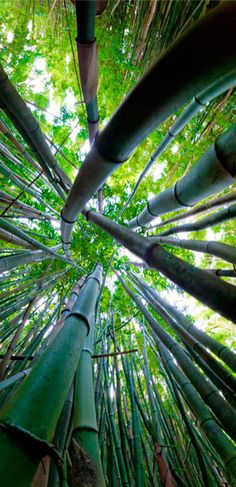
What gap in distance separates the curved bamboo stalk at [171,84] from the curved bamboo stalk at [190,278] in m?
0.30

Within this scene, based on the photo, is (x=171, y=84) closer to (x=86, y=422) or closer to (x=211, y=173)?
(x=211, y=173)

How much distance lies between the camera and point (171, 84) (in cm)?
51

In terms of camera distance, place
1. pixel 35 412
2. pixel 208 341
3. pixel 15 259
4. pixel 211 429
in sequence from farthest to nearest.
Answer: pixel 15 259
pixel 208 341
pixel 211 429
pixel 35 412

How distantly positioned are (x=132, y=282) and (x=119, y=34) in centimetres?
267

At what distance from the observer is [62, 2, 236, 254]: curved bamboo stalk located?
452mm

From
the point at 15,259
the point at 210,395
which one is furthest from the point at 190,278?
the point at 15,259

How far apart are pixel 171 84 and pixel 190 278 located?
0.43 meters

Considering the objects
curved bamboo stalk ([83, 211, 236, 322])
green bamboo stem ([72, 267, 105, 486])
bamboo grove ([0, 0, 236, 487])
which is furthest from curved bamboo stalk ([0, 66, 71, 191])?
green bamboo stem ([72, 267, 105, 486])

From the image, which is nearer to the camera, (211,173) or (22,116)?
(211,173)

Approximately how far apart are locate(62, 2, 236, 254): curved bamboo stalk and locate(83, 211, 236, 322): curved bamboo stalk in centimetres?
30

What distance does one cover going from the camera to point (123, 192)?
3816mm

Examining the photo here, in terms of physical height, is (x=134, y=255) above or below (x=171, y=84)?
above

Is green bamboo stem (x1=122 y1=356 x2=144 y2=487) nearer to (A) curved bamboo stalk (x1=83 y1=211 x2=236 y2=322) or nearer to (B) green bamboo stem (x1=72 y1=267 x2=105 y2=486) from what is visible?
(B) green bamboo stem (x1=72 y1=267 x2=105 y2=486)

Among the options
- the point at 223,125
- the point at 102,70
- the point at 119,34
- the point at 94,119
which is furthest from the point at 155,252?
the point at 102,70
